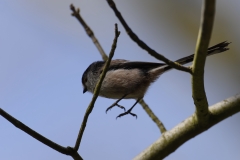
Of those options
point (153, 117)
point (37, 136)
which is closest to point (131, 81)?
point (153, 117)

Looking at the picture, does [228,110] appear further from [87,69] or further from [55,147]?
[87,69]

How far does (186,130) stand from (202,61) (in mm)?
432

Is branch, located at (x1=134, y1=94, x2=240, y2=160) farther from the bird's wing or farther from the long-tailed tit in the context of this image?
the bird's wing

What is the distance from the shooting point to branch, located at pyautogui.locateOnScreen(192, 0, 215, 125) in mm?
1258

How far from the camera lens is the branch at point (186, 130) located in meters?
1.83

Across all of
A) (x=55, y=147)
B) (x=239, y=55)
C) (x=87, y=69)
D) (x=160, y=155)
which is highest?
(x=87, y=69)

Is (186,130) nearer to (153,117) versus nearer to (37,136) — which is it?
(153,117)

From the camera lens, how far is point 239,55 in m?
2.06

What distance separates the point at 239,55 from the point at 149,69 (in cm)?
117

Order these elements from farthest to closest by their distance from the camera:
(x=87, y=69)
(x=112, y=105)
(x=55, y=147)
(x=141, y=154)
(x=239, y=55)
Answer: (x=87, y=69) → (x=112, y=105) → (x=239, y=55) → (x=141, y=154) → (x=55, y=147)

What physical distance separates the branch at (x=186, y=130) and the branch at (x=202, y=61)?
1.5 inches

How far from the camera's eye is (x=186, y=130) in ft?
6.09

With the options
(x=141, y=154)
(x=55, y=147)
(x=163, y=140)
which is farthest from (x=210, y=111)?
(x=55, y=147)

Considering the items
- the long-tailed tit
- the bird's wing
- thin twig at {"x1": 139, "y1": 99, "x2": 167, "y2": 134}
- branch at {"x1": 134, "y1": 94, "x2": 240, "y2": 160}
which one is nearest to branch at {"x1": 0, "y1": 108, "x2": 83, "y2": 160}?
branch at {"x1": 134, "y1": 94, "x2": 240, "y2": 160}
